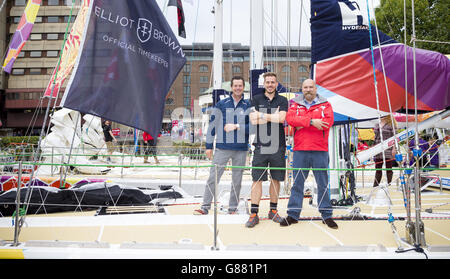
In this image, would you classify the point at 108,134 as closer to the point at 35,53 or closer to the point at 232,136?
the point at 232,136

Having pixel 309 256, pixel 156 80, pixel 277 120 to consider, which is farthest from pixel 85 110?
pixel 309 256

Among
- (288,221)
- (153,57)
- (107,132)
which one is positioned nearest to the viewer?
(288,221)

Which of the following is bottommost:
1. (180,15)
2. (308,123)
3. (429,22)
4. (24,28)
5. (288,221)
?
(288,221)

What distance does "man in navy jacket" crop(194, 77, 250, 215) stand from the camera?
4223mm

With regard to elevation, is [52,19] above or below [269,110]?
above

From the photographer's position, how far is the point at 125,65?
13.6 feet

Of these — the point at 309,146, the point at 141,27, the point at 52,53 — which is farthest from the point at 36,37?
the point at 309,146

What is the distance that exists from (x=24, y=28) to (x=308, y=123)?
637 centimetres

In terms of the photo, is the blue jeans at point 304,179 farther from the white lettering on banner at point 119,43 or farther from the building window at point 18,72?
the building window at point 18,72

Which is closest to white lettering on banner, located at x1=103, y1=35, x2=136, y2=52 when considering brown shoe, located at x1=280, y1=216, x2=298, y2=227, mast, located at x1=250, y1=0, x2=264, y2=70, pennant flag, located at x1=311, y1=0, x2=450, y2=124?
pennant flag, located at x1=311, y1=0, x2=450, y2=124

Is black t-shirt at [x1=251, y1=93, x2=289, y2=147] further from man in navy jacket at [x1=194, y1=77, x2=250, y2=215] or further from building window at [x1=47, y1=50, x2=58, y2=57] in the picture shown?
building window at [x1=47, y1=50, x2=58, y2=57]

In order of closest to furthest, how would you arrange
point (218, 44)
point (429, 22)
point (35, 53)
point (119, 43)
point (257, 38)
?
point (119, 43)
point (257, 38)
point (218, 44)
point (429, 22)
point (35, 53)

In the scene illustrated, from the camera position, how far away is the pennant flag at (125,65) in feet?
12.9
